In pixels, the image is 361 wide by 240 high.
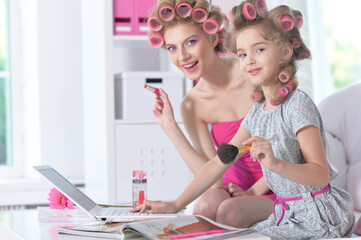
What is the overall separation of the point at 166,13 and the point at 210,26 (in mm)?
141

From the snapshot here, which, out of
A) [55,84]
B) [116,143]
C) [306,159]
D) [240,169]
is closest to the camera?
[306,159]

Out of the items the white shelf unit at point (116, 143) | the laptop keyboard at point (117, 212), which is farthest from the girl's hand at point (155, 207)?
the white shelf unit at point (116, 143)

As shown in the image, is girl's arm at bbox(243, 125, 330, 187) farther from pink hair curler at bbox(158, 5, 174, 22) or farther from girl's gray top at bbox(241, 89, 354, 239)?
pink hair curler at bbox(158, 5, 174, 22)

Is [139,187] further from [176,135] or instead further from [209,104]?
[209,104]

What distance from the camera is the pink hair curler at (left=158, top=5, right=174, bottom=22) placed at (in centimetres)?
168

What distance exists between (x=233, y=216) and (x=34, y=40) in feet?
6.37

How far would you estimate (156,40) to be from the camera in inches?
68.7

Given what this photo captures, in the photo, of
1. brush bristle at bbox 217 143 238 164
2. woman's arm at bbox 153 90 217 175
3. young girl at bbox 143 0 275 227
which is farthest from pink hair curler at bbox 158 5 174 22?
brush bristle at bbox 217 143 238 164

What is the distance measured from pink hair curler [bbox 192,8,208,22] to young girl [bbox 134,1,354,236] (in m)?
0.32

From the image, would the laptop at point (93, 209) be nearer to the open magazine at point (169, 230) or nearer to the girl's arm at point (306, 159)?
the open magazine at point (169, 230)

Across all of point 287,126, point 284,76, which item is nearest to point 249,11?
point 284,76

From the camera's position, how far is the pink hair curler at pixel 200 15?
1718mm

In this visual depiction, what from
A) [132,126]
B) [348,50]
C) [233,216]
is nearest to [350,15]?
[348,50]

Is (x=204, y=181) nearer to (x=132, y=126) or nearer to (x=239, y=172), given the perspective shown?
(x=239, y=172)
